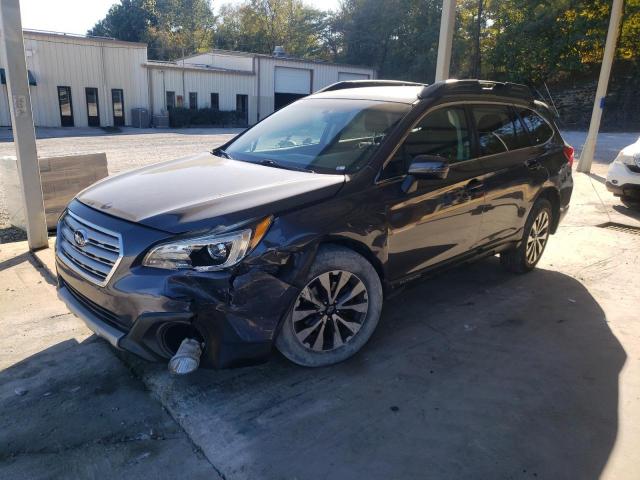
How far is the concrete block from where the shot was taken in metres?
6.23

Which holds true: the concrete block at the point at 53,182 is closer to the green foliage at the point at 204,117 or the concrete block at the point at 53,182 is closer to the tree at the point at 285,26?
the green foliage at the point at 204,117

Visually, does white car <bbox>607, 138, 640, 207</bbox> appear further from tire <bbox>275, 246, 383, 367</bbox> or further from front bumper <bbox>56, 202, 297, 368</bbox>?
front bumper <bbox>56, 202, 297, 368</bbox>

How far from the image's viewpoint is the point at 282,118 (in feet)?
15.0

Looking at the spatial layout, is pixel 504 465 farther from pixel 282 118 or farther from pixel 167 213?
pixel 282 118

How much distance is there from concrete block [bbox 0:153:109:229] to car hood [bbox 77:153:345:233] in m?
3.09

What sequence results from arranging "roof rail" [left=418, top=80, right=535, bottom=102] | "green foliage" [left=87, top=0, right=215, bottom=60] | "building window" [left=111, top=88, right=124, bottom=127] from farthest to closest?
"green foliage" [left=87, top=0, right=215, bottom=60], "building window" [left=111, top=88, right=124, bottom=127], "roof rail" [left=418, top=80, right=535, bottom=102]

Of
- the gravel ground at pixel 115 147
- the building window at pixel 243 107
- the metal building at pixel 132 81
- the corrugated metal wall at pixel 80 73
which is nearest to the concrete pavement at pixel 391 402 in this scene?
the gravel ground at pixel 115 147

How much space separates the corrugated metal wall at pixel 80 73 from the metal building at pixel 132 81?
47mm

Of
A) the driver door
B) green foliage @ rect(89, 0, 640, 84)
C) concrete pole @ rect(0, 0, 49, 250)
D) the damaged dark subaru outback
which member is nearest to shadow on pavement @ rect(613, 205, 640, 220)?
the damaged dark subaru outback

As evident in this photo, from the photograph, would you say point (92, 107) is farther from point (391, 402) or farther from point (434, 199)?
point (391, 402)

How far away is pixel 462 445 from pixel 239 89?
35201 mm

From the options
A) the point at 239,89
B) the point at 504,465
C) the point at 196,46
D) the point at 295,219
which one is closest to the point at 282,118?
the point at 295,219

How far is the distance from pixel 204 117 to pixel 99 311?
105 feet

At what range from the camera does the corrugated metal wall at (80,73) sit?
27.8 m
